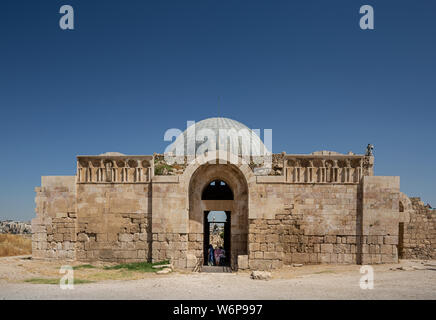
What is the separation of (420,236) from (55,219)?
50.7ft

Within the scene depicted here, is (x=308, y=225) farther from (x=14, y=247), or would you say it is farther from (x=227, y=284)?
(x=14, y=247)

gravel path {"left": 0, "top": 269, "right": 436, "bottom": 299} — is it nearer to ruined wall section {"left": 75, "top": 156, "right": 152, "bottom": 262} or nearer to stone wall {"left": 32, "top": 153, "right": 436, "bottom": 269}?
stone wall {"left": 32, "top": 153, "right": 436, "bottom": 269}

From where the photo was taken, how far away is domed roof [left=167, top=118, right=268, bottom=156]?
20.0 meters

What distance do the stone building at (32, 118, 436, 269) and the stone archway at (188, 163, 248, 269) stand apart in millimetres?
40

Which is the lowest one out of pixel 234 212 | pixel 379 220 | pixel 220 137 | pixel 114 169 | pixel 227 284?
pixel 227 284

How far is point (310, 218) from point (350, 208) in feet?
5.11

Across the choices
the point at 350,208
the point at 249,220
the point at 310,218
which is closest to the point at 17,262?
the point at 249,220

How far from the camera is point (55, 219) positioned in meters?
13.2

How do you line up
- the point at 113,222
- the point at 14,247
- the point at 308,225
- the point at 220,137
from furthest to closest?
the point at 220,137, the point at 14,247, the point at 113,222, the point at 308,225

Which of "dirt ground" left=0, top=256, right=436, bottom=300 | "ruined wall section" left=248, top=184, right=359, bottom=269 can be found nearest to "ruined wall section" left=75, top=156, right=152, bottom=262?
"dirt ground" left=0, top=256, right=436, bottom=300

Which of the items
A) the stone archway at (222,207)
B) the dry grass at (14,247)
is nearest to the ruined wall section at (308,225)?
the stone archway at (222,207)

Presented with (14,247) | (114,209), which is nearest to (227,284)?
(114,209)

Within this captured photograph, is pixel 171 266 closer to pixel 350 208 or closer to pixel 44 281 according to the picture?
pixel 44 281
